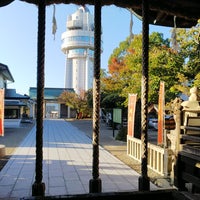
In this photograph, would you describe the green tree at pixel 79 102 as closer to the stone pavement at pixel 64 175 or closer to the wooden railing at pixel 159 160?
the stone pavement at pixel 64 175

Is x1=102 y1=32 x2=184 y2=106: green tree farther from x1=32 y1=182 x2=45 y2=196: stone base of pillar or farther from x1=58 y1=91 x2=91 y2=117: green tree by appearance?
x1=58 y1=91 x2=91 y2=117: green tree

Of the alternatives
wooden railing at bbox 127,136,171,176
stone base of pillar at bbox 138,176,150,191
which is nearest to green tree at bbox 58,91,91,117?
wooden railing at bbox 127,136,171,176

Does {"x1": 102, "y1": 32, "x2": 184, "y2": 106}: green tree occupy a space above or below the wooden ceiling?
above

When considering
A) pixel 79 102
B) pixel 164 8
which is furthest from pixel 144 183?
pixel 79 102

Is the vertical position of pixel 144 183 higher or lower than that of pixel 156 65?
lower

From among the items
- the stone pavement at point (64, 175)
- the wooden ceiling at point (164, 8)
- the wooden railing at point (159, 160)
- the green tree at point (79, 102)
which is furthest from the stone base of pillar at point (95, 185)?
the green tree at point (79, 102)

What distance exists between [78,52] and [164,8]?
2681 inches

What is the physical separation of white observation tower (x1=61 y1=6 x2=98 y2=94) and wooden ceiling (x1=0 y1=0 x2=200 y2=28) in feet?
207

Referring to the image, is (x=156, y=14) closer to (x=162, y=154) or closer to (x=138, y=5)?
(x=138, y=5)

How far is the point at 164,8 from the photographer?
3.51m

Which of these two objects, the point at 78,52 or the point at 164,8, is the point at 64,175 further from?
the point at 78,52

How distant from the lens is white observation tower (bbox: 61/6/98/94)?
68.5 metres

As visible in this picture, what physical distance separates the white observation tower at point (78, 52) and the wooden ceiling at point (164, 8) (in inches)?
2487

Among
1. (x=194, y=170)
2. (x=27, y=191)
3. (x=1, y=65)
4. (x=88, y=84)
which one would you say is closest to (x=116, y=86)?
(x=1, y=65)
